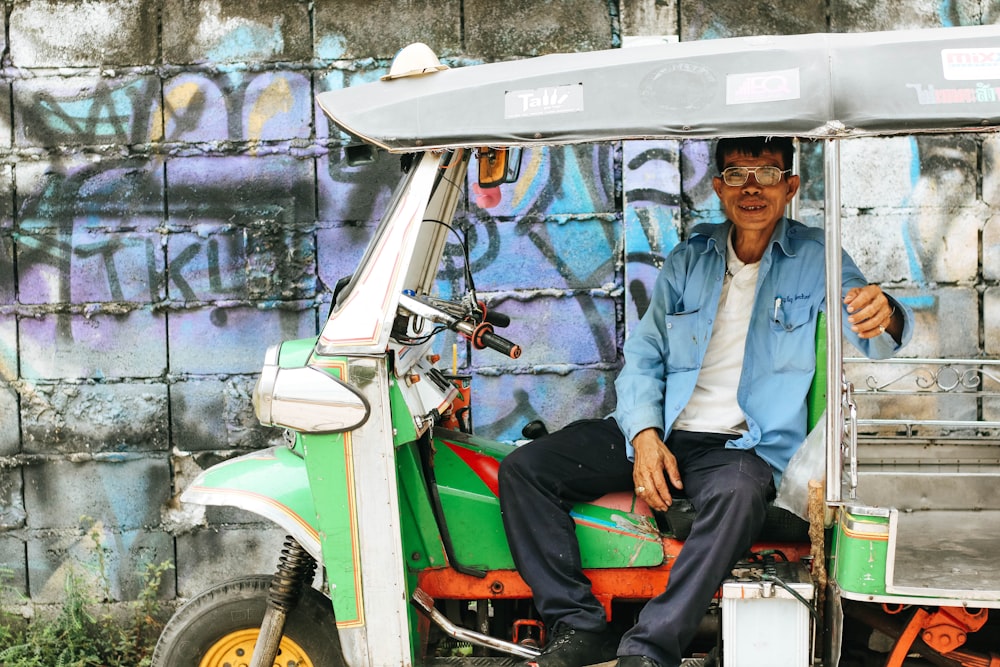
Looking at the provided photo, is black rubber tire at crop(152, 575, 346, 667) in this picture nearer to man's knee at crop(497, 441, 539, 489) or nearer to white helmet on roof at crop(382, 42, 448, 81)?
man's knee at crop(497, 441, 539, 489)

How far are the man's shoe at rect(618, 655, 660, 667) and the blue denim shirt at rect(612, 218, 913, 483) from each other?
0.68 metres

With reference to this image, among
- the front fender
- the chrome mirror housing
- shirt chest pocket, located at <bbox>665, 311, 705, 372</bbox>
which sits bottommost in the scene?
the front fender

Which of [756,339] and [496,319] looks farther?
[756,339]

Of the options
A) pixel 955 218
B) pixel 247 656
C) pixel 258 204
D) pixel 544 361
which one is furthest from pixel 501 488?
pixel 955 218

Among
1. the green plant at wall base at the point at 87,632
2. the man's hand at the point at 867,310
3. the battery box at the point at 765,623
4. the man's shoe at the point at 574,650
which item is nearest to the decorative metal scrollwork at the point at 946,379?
the man's hand at the point at 867,310

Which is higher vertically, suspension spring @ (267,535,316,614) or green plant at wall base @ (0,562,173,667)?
suspension spring @ (267,535,316,614)


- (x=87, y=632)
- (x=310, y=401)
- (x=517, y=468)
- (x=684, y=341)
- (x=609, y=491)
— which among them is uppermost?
(x=684, y=341)

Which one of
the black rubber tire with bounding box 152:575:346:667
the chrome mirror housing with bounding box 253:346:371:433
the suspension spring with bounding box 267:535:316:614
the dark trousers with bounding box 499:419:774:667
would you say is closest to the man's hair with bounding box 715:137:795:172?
the dark trousers with bounding box 499:419:774:667

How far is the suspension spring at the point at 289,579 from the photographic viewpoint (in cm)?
337

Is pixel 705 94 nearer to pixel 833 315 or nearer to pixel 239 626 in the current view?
pixel 833 315

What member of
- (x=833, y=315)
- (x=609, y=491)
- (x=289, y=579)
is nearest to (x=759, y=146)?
(x=833, y=315)

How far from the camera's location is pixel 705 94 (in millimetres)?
2834

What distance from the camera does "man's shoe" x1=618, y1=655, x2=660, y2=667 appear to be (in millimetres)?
3109

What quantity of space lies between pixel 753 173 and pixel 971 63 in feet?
2.76
